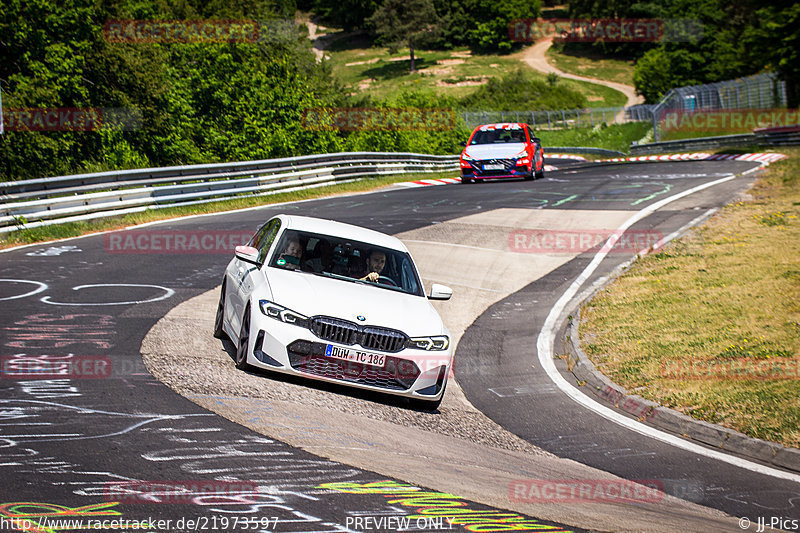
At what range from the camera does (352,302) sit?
8.28 m

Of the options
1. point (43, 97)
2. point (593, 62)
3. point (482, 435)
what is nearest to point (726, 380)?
point (482, 435)

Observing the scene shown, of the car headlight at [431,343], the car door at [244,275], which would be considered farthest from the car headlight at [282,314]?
the car headlight at [431,343]

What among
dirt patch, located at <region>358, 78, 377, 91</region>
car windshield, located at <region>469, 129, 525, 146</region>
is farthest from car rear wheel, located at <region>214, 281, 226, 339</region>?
dirt patch, located at <region>358, 78, 377, 91</region>

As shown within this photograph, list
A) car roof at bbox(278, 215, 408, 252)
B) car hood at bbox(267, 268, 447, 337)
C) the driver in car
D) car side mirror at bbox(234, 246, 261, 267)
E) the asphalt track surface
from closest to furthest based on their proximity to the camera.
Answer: the asphalt track surface
car hood at bbox(267, 268, 447, 337)
car side mirror at bbox(234, 246, 261, 267)
the driver in car
car roof at bbox(278, 215, 408, 252)

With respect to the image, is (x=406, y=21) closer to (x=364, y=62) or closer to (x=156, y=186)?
(x=364, y=62)

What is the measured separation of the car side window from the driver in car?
1.12 metres

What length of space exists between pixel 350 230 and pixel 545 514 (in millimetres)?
4937

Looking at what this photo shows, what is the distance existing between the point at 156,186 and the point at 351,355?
15267mm

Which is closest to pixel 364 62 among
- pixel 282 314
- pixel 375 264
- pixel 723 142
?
pixel 723 142

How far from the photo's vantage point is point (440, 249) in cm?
1784

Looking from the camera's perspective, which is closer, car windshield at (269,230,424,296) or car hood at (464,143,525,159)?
car windshield at (269,230,424,296)

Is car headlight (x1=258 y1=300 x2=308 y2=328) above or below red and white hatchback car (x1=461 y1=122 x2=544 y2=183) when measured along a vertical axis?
above

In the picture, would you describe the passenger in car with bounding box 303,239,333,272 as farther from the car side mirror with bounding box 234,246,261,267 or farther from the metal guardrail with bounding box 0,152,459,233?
the metal guardrail with bounding box 0,152,459,233

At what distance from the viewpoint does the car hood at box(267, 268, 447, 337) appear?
8.09 metres
